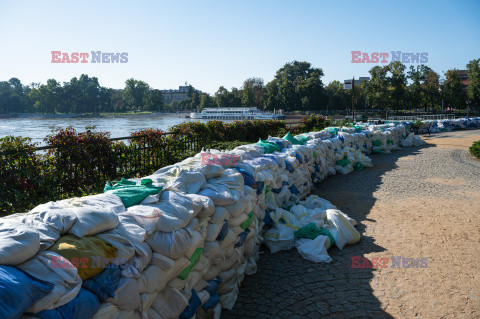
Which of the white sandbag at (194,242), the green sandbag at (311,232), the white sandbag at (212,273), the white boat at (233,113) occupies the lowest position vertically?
the green sandbag at (311,232)

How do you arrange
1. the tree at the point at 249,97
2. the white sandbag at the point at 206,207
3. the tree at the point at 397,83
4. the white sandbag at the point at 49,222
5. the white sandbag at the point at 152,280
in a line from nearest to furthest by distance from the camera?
the white sandbag at the point at 49,222, the white sandbag at the point at 152,280, the white sandbag at the point at 206,207, the tree at the point at 397,83, the tree at the point at 249,97

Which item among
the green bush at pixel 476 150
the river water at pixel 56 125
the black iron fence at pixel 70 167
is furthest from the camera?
the green bush at pixel 476 150

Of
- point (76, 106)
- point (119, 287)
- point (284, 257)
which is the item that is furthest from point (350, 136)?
point (76, 106)

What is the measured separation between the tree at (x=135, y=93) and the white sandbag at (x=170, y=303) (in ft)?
265

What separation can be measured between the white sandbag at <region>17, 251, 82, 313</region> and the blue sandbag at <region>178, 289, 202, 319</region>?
1078mm

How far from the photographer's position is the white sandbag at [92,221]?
199 centimetres

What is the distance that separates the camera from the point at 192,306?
8.91 feet

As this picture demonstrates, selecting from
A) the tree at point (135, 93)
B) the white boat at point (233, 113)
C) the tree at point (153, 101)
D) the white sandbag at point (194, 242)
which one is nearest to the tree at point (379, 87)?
the white boat at point (233, 113)

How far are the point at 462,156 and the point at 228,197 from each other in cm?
1306

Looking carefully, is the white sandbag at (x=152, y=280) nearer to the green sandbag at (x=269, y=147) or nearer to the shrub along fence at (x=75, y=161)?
the shrub along fence at (x=75, y=161)

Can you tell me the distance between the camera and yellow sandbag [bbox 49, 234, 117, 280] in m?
1.84

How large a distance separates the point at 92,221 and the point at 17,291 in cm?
64

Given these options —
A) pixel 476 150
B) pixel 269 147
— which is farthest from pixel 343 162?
pixel 476 150

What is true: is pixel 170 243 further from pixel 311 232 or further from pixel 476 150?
pixel 476 150
